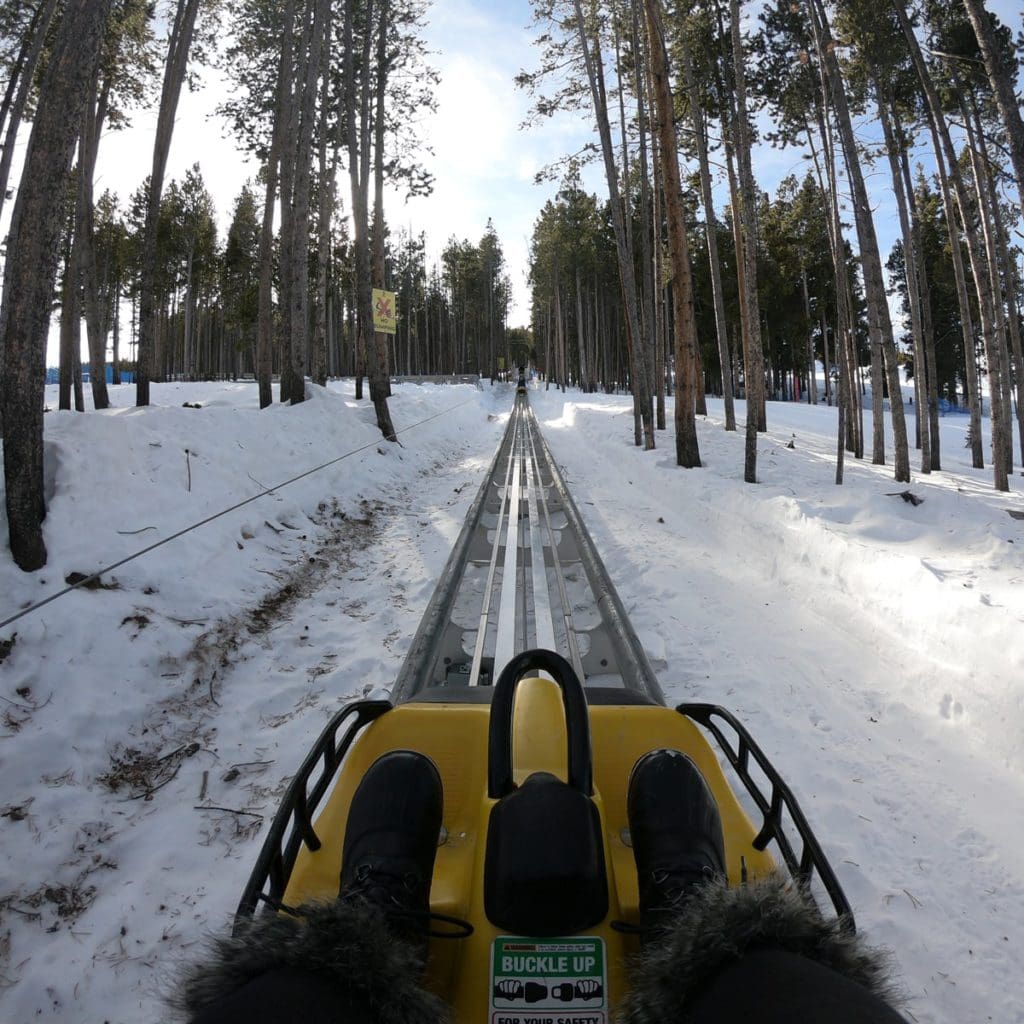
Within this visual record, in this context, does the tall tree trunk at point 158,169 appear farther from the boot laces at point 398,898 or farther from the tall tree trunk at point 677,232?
the boot laces at point 398,898

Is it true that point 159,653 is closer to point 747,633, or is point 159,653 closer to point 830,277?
point 747,633

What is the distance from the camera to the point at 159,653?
4082mm

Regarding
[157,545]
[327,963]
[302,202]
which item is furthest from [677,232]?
[327,963]

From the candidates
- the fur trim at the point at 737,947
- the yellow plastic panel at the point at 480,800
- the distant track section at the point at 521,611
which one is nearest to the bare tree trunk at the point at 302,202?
the distant track section at the point at 521,611

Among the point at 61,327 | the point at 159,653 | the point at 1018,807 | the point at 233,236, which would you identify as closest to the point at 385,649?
the point at 159,653

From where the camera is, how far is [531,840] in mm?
1520

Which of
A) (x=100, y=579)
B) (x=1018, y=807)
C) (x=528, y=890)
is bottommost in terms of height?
(x=1018, y=807)

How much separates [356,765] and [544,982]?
1097mm

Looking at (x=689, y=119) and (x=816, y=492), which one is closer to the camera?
(x=816, y=492)

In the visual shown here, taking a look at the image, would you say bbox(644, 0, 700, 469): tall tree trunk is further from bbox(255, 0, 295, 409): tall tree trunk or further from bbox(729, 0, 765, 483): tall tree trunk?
bbox(255, 0, 295, 409): tall tree trunk

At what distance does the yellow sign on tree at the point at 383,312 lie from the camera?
46.7 feet

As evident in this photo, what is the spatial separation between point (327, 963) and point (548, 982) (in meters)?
0.60

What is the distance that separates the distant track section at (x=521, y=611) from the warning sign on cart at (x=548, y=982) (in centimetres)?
186

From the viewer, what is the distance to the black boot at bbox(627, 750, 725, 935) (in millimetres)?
1692
